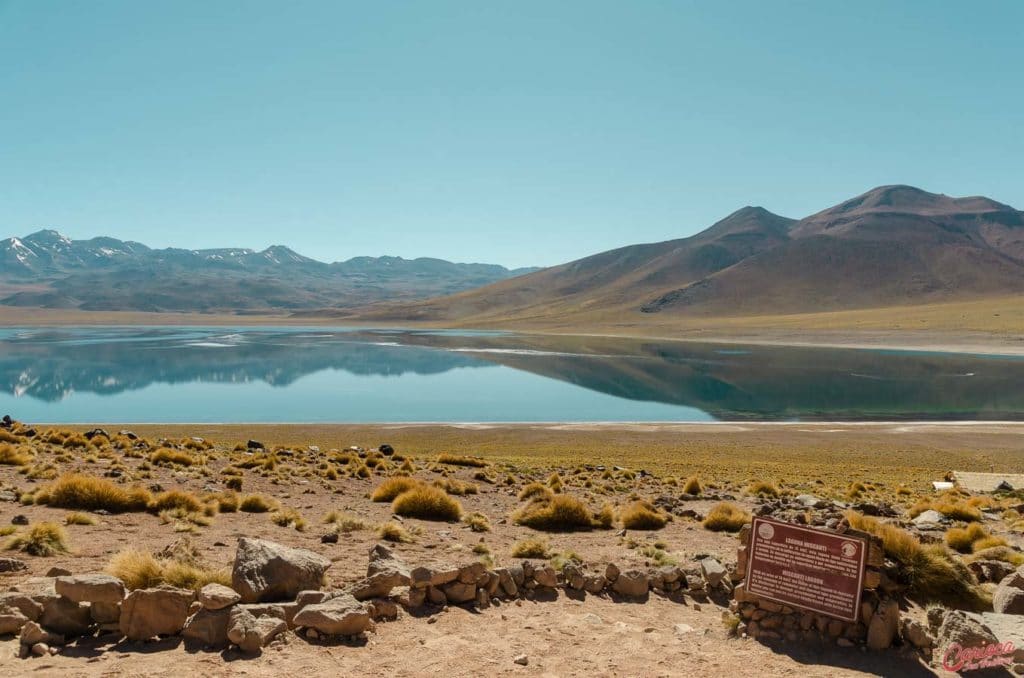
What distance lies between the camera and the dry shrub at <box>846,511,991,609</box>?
8172mm

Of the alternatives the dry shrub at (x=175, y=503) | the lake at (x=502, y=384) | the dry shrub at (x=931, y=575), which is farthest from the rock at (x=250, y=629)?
the lake at (x=502, y=384)

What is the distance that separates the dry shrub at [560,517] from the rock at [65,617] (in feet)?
25.1

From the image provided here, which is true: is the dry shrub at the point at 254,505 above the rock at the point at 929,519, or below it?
below

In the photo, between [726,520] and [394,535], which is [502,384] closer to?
[726,520]

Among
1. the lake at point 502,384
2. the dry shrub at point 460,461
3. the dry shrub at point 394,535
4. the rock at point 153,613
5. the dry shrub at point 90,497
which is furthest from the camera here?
the lake at point 502,384

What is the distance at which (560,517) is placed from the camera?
12.4 metres

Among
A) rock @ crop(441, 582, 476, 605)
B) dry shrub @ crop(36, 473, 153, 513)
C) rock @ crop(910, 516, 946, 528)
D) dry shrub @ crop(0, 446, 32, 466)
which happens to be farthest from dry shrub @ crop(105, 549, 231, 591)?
rock @ crop(910, 516, 946, 528)

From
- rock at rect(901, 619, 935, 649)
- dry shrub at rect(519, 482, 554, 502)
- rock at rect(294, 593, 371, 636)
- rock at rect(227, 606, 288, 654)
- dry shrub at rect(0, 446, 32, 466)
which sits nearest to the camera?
rock at rect(227, 606, 288, 654)

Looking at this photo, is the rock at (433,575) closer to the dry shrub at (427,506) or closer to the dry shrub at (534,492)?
the dry shrub at (427,506)

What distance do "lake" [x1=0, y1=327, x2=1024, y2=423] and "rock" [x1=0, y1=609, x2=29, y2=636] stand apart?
38679mm

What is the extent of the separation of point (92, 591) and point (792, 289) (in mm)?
205580

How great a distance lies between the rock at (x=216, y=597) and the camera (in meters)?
6.34

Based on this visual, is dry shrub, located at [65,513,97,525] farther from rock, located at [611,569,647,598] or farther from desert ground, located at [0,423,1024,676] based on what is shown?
rock, located at [611,569,647,598]

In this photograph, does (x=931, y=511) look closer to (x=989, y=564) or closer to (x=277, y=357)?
(x=989, y=564)
